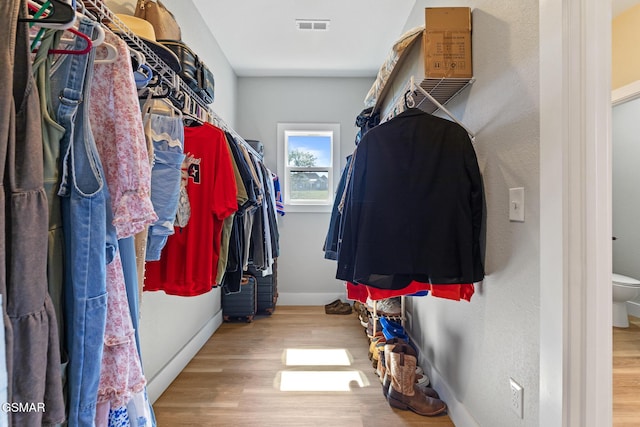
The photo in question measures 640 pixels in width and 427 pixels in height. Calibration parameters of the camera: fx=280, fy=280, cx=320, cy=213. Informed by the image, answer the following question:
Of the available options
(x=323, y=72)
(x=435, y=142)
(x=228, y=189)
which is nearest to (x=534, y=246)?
(x=435, y=142)

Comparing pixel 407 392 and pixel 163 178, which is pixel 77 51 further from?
pixel 407 392

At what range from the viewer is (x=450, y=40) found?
1.31 m

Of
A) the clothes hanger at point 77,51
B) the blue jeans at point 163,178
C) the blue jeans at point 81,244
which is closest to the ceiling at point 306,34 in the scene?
the blue jeans at point 163,178

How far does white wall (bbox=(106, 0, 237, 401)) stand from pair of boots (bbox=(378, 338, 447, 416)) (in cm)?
141

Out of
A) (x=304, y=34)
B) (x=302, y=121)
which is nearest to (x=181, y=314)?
(x=302, y=121)

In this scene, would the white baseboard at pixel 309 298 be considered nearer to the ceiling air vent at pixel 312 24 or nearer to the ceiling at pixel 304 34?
the ceiling at pixel 304 34

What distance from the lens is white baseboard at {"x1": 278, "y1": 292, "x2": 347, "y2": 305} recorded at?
341cm

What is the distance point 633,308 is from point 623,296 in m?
0.42

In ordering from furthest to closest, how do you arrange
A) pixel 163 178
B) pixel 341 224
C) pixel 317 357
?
1. pixel 317 357
2. pixel 341 224
3. pixel 163 178

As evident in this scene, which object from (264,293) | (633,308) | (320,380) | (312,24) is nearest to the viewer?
(320,380)

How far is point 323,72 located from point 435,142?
8.27ft

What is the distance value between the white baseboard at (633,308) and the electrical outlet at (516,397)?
2219 mm

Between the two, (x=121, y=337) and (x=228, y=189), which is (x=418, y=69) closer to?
(x=228, y=189)

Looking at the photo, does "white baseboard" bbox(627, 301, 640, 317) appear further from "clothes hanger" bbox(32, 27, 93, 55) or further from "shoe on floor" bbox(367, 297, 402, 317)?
"clothes hanger" bbox(32, 27, 93, 55)
